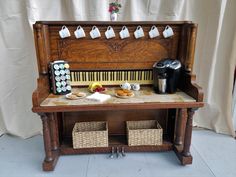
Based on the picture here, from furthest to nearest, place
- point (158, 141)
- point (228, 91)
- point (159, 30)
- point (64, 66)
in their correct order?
point (228, 91) → point (158, 141) → point (159, 30) → point (64, 66)

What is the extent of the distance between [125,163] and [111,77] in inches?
32.8

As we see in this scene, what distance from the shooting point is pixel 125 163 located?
192cm

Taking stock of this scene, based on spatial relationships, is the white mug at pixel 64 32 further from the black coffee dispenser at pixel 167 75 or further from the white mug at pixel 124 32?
the black coffee dispenser at pixel 167 75

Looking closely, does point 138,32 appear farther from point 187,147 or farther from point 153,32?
point 187,147

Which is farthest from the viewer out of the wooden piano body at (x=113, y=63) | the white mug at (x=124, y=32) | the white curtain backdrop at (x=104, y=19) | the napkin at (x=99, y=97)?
the white curtain backdrop at (x=104, y=19)

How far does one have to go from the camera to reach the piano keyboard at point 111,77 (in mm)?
1919

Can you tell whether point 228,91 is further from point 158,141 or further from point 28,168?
point 28,168

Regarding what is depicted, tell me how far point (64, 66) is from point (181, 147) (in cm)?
139

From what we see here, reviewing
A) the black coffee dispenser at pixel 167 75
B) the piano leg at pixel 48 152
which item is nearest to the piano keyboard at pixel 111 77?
the black coffee dispenser at pixel 167 75

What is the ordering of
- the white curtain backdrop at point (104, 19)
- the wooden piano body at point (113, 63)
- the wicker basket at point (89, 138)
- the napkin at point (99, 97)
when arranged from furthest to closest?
the white curtain backdrop at point (104, 19), the wicker basket at point (89, 138), the wooden piano body at point (113, 63), the napkin at point (99, 97)

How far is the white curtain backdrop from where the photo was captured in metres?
2.05

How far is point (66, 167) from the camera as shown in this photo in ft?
6.13

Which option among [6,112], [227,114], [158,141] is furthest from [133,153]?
[6,112]

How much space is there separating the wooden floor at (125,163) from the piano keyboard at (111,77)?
745 millimetres
